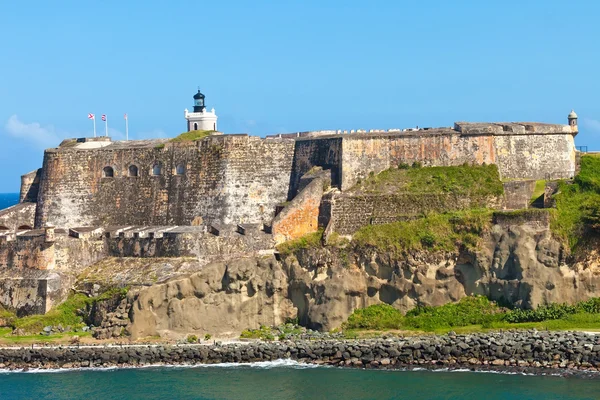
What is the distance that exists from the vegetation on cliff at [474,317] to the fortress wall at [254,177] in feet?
24.5

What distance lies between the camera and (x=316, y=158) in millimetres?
50125

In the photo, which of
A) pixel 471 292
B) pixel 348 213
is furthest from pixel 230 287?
pixel 471 292

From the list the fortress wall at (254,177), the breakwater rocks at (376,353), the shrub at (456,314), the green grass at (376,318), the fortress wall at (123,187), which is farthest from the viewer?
the fortress wall at (123,187)

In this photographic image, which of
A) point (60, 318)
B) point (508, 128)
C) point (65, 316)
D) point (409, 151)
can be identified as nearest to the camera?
point (60, 318)

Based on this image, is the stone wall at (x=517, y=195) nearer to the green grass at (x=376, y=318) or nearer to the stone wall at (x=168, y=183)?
the green grass at (x=376, y=318)

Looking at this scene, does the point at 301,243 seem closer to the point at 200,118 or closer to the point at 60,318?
the point at 60,318

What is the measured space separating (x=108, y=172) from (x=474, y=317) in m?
17.2

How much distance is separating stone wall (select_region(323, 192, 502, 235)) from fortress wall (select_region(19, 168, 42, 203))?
14936mm

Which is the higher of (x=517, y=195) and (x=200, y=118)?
(x=200, y=118)

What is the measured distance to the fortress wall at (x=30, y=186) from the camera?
185 ft

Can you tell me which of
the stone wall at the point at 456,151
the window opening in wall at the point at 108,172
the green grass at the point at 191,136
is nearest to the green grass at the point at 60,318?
the window opening in wall at the point at 108,172

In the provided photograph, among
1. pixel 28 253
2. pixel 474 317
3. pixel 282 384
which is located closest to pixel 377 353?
pixel 282 384

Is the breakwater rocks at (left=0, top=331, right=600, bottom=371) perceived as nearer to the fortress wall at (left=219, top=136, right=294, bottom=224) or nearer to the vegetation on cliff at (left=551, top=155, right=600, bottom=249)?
the vegetation on cliff at (left=551, top=155, right=600, bottom=249)

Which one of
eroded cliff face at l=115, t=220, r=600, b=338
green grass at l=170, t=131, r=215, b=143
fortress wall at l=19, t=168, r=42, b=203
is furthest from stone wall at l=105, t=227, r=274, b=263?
fortress wall at l=19, t=168, r=42, b=203
